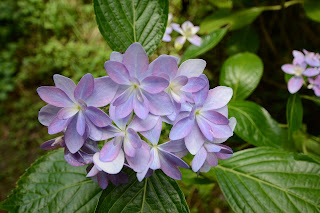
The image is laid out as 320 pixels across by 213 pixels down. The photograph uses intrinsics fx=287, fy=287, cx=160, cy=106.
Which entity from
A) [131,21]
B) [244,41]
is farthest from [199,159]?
[244,41]

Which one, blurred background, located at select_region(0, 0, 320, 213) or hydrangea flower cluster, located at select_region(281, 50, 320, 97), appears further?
blurred background, located at select_region(0, 0, 320, 213)

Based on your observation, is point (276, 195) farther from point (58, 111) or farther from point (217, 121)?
point (58, 111)

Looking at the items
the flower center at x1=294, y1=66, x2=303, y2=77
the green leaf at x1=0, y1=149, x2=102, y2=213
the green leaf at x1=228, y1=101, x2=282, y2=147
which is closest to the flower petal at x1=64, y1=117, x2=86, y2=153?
the green leaf at x1=0, y1=149, x2=102, y2=213

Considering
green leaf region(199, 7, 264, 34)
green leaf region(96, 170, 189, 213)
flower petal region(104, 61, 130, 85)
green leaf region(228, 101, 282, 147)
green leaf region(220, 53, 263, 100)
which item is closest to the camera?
flower petal region(104, 61, 130, 85)

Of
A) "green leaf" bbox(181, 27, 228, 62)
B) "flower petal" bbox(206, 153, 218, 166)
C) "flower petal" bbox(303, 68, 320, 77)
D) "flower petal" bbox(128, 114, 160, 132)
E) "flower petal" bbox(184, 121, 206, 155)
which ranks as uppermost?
"flower petal" bbox(128, 114, 160, 132)

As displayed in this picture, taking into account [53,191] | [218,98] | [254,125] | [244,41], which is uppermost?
[218,98]

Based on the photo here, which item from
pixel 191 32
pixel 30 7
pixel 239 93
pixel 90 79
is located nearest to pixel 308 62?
pixel 239 93

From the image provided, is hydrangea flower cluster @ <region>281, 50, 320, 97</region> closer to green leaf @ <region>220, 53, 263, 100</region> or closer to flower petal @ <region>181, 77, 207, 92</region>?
green leaf @ <region>220, 53, 263, 100</region>

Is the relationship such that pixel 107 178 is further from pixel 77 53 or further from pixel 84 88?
pixel 77 53
